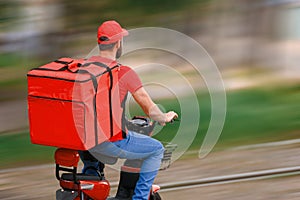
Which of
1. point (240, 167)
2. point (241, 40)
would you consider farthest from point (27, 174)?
point (241, 40)

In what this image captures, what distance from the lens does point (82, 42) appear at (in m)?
11.1

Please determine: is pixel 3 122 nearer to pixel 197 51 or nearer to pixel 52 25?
pixel 52 25

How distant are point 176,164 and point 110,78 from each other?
305cm

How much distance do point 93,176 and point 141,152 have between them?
0.40 m

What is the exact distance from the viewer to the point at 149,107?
4.96m

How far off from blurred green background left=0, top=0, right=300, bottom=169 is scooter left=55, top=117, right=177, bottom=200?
309 centimetres

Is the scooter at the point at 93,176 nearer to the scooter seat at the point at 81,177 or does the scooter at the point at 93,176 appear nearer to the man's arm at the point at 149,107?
the scooter seat at the point at 81,177

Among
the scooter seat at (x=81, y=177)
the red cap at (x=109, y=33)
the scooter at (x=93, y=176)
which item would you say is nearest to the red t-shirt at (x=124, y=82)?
the red cap at (x=109, y=33)

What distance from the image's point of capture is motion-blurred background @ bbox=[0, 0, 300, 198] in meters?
9.22

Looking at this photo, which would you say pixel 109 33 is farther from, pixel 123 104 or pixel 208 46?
pixel 208 46

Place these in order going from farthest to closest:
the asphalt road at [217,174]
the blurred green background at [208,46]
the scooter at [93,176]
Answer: the blurred green background at [208,46], the asphalt road at [217,174], the scooter at [93,176]

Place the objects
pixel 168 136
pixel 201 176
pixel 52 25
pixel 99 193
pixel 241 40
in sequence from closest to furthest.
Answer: pixel 99 193, pixel 201 176, pixel 168 136, pixel 52 25, pixel 241 40

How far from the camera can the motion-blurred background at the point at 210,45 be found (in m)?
9.22

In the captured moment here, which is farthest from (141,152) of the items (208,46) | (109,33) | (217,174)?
(208,46)
